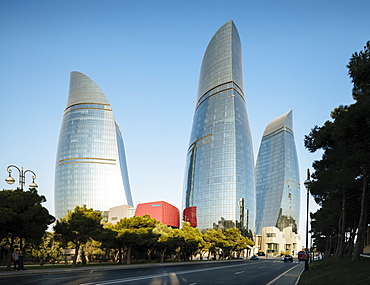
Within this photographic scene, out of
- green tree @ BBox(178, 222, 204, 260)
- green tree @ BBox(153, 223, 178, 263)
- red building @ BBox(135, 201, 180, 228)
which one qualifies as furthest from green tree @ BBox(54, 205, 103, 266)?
red building @ BBox(135, 201, 180, 228)

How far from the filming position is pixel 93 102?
19162cm

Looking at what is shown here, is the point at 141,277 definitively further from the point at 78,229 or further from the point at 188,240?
the point at 188,240

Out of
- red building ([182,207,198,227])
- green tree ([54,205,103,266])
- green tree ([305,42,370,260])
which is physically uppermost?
green tree ([305,42,370,260])

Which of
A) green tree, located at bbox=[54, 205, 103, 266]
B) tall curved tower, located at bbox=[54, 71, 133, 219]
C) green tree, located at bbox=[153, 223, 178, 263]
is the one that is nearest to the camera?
green tree, located at bbox=[54, 205, 103, 266]

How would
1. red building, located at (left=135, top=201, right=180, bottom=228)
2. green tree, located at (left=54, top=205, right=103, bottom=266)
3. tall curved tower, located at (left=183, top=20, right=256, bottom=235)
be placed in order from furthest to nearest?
tall curved tower, located at (left=183, top=20, right=256, bottom=235) → red building, located at (left=135, top=201, right=180, bottom=228) → green tree, located at (left=54, top=205, right=103, bottom=266)

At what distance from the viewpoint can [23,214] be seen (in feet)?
110

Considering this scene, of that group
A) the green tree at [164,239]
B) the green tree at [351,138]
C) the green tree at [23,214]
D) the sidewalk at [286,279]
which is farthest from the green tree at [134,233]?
the green tree at [351,138]

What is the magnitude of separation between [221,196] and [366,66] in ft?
385

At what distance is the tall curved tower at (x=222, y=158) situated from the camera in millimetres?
131250

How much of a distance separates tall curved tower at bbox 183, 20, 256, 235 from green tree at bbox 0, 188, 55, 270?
99.9 m

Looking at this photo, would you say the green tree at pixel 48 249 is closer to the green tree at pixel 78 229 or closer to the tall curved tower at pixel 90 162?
the green tree at pixel 78 229

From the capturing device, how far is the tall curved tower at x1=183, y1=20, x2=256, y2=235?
431 ft

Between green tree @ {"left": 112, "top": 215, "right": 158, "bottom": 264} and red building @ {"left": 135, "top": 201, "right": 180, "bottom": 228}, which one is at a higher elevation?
green tree @ {"left": 112, "top": 215, "right": 158, "bottom": 264}

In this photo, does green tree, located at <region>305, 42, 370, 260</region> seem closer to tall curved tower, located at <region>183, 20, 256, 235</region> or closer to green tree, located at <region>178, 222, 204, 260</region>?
green tree, located at <region>178, 222, 204, 260</region>
